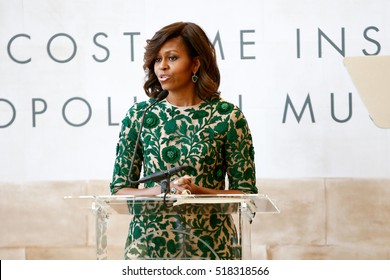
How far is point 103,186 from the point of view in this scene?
21.1 ft

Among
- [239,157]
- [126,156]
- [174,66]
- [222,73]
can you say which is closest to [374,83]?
[239,157]

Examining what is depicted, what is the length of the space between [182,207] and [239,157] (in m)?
0.74

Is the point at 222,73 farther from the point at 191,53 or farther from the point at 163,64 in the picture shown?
the point at 163,64

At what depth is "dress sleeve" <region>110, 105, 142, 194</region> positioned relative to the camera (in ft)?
14.1

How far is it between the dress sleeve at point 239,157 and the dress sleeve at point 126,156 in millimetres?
421

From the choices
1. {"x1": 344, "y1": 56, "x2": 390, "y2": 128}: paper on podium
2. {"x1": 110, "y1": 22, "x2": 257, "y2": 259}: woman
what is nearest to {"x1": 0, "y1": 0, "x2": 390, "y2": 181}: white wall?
{"x1": 110, "y1": 22, "x2": 257, "y2": 259}: woman

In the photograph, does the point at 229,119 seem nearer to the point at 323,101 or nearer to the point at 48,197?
the point at 323,101

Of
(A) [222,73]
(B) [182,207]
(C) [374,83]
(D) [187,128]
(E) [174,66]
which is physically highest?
(A) [222,73]

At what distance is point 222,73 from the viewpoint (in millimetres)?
6316

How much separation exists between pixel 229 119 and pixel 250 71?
1.98 m

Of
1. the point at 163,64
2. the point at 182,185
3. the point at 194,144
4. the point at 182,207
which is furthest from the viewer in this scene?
the point at 163,64

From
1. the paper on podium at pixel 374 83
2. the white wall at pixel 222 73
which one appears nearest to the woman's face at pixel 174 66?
the paper on podium at pixel 374 83

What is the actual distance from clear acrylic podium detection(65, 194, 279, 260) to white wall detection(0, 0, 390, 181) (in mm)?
2644

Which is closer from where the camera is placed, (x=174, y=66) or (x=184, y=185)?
(x=184, y=185)
